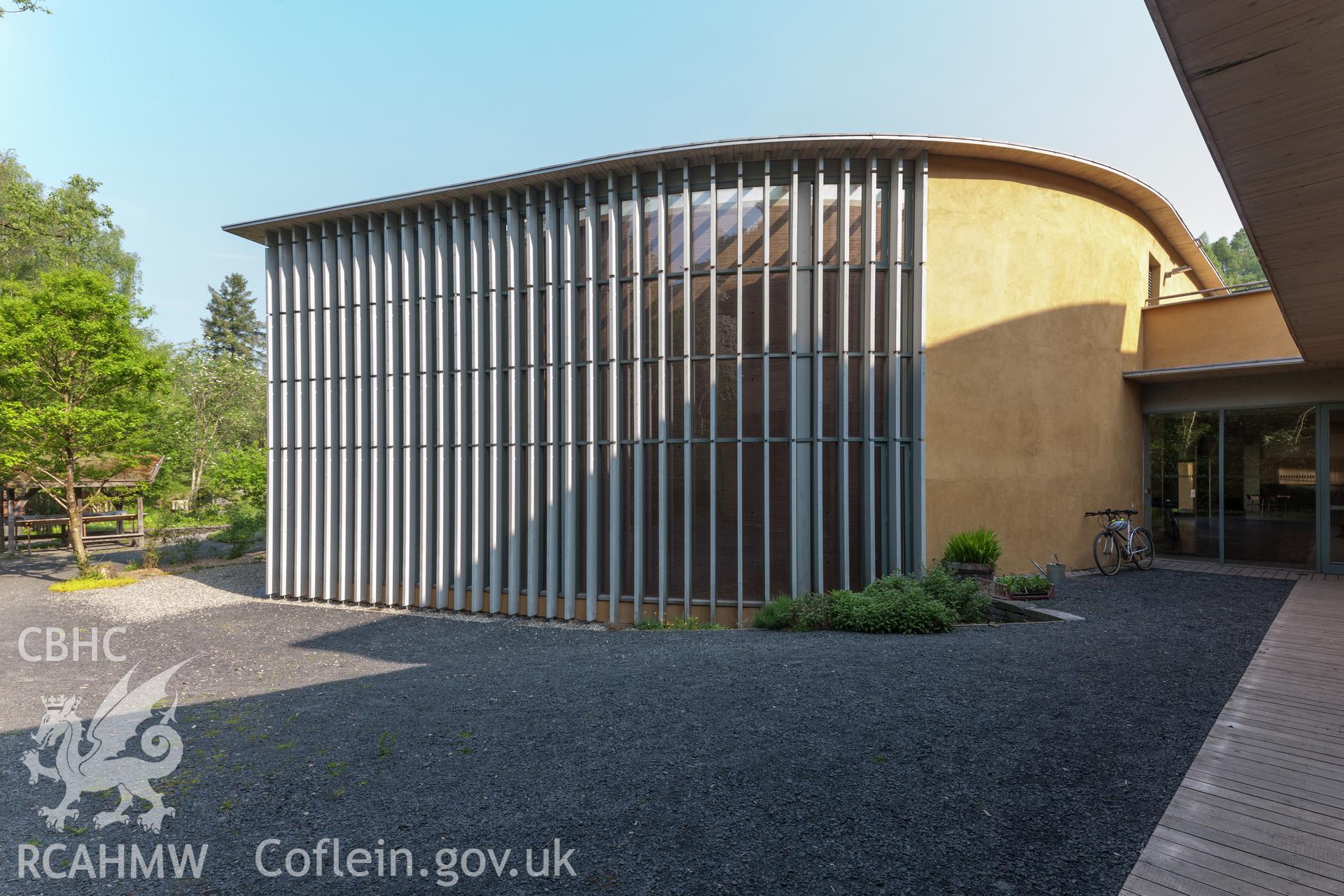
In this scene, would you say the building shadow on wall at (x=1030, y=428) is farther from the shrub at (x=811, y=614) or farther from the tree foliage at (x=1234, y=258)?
the tree foliage at (x=1234, y=258)

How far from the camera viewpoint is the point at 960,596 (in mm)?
8555

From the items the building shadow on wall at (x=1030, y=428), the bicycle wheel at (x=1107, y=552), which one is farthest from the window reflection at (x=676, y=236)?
the bicycle wheel at (x=1107, y=552)

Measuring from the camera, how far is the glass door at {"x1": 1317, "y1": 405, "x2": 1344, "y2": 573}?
11.8m

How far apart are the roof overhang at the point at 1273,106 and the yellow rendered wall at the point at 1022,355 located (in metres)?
4.93

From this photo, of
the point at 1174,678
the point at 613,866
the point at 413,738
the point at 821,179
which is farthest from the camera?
the point at 821,179

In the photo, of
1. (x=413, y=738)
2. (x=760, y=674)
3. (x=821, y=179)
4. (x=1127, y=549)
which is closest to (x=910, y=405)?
(x=821, y=179)

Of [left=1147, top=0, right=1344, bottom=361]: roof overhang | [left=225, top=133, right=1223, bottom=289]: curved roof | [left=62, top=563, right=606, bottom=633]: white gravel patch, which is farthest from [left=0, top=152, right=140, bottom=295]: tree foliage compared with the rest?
[left=1147, top=0, right=1344, bottom=361]: roof overhang

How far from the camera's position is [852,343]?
403 inches

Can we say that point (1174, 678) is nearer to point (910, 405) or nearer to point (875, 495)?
point (875, 495)

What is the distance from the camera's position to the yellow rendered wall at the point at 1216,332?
39.5 feet

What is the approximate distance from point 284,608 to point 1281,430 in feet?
62.2

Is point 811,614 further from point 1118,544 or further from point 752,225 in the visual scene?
point 1118,544

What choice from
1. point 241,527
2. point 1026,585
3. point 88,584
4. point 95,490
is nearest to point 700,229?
point 1026,585

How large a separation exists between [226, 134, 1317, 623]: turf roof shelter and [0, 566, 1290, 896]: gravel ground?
2958 mm
